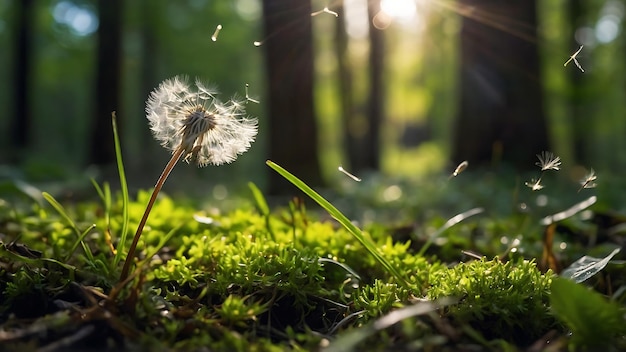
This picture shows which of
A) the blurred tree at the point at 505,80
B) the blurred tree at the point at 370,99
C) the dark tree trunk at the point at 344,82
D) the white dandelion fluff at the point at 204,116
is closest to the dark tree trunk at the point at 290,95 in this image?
the blurred tree at the point at 505,80

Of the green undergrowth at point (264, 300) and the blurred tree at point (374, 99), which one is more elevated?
the blurred tree at point (374, 99)

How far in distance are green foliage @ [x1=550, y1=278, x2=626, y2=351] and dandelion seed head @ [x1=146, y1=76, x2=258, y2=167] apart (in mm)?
1023

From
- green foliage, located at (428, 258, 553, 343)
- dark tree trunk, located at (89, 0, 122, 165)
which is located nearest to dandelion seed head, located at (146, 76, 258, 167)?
green foliage, located at (428, 258, 553, 343)

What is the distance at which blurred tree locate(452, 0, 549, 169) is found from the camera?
7145 mm

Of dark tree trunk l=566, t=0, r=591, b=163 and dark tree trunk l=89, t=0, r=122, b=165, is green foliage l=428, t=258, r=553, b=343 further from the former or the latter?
dark tree trunk l=89, t=0, r=122, b=165

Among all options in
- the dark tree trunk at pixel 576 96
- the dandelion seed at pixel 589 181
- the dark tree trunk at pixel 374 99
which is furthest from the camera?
the dark tree trunk at pixel 374 99

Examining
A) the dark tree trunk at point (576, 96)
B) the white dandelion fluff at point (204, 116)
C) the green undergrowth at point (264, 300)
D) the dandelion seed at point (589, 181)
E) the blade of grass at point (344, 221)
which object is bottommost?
the green undergrowth at point (264, 300)

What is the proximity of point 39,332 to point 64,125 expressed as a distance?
41.3m

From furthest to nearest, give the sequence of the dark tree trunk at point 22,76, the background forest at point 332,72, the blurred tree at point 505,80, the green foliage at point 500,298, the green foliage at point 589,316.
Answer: the dark tree trunk at point 22,76 → the blurred tree at point 505,80 → the background forest at point 332,72 → the green foliage at point 500,298 → the green foliage at point 589,316

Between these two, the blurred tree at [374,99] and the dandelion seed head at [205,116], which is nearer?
the dandelion seed head at [205,116]

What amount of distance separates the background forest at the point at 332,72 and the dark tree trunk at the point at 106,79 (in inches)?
0.9

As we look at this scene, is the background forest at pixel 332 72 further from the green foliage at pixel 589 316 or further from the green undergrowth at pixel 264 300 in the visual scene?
the green foliage at pixel 589 316

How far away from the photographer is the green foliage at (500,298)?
5.38 ft

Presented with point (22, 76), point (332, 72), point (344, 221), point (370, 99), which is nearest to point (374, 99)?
point (370, 99)
